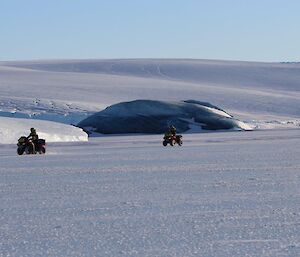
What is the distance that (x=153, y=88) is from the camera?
9356 cm

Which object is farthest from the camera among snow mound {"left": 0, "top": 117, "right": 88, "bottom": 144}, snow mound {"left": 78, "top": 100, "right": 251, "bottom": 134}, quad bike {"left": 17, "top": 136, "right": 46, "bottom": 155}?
snow mound {"left": 78, "top": 100, "right": 251, "bottom": 134}

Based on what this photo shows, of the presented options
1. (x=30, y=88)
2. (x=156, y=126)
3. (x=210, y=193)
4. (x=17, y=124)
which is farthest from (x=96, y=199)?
(x=30, y=88)

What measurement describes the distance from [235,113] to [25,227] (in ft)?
230

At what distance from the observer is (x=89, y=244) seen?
6.44 meters

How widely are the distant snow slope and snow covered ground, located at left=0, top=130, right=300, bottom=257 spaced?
1900 inches

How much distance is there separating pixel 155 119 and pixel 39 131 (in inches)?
850

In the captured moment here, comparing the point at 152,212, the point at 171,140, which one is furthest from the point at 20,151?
the point at 152,212

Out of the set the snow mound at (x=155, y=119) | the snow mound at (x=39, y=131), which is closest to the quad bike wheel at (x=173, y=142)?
the snow mound at (x=39, y=131)

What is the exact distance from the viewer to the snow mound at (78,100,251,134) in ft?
179

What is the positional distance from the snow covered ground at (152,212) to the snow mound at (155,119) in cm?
3978

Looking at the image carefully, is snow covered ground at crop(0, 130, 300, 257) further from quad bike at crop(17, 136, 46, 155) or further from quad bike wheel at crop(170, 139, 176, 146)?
quad bike wheel at crop(170, 139, 176, 146)

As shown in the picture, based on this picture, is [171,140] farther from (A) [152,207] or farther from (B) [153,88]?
(B) [153,88]

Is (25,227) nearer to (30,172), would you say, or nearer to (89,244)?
(89,244)

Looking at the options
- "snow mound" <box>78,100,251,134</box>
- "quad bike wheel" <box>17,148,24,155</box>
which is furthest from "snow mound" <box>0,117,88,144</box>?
"snow mound" <box>78,100,251,134</box>
